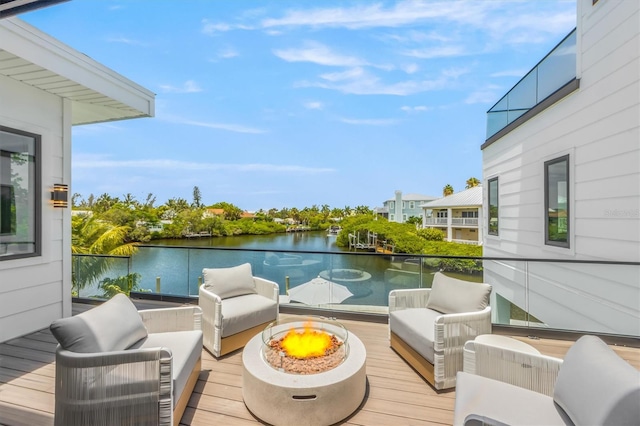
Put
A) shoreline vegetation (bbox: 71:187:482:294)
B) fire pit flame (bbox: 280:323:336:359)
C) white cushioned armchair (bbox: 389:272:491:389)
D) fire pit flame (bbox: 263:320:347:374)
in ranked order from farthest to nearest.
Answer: shoreline vegetation (bbox: 71:187:482:294) → white cushioned armchair (bbox: 389:272:491:389) → fire pit flame (bbox: 280:323:336:359) → fire pit flame (bbox: 263:320:347:374)

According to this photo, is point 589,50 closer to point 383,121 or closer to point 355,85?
point 355,85

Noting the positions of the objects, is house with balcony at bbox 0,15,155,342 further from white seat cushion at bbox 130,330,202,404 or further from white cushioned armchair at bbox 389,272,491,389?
white cushioned armchair at bbox 389,272,491,389

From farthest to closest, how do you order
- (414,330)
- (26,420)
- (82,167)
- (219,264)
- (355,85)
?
(82,167) → (355,85) → (219,264) → (414,330) → (26,420)

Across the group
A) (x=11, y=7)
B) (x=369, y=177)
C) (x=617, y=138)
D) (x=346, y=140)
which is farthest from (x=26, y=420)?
(x=369, y=177)

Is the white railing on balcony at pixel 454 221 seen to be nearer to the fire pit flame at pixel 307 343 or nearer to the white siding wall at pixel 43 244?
the fire pit flame at pixel 307 343

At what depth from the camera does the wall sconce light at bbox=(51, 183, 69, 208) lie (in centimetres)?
390

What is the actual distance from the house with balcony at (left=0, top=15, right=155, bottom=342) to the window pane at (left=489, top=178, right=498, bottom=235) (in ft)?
22.3

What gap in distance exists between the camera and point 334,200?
202 feet

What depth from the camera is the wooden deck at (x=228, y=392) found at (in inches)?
84.3

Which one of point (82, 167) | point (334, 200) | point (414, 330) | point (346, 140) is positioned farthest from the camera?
point (334, 200)

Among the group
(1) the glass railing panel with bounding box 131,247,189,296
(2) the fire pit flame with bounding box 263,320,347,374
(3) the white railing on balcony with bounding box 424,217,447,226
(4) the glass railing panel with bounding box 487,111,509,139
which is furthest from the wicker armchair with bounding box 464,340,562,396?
(3) the white railing on balcony with bounding box 424,217,447,226

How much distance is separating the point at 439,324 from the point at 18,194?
4.95 meters

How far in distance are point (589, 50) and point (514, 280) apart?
10.2 ft

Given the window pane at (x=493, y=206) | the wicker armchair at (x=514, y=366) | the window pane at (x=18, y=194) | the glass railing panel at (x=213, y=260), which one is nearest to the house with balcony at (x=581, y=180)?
the window pane at (x=493, y=206)
